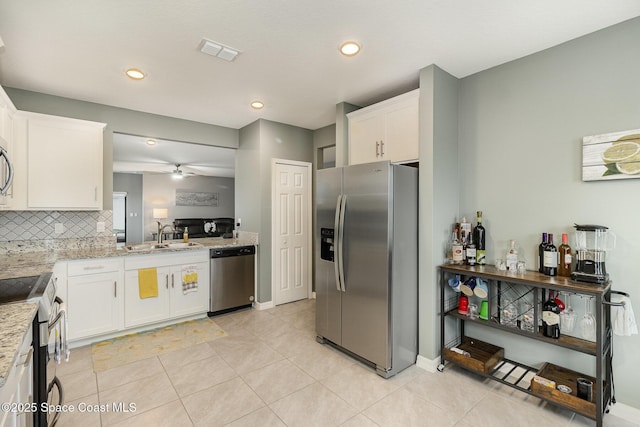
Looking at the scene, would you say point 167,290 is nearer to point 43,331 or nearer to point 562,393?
point 43,331

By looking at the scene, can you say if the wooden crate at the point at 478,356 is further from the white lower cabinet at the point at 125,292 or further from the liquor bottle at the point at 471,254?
the white lower cabinet at the point at 125,292

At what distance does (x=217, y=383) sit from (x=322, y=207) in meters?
1.77

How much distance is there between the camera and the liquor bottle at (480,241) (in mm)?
2621

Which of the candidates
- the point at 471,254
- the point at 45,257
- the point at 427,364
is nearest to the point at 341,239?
the point at 471,254

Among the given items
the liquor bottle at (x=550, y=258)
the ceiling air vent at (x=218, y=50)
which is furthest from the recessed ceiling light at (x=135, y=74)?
the liquor bottle at (x=550, y=258)

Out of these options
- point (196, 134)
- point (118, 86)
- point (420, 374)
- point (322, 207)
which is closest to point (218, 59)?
point (118, 86)

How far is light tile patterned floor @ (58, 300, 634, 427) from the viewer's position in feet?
6.54

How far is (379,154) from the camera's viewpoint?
3.14m

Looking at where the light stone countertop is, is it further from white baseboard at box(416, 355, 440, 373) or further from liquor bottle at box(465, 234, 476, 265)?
liquor bottle at box(465, 234, 476, 265)

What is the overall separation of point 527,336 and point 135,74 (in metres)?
3.83

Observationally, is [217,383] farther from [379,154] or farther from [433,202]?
[379,154]

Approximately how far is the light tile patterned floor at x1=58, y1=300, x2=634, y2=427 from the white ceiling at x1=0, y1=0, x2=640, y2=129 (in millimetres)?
2585

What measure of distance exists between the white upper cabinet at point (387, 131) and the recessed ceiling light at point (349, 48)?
0.71 m

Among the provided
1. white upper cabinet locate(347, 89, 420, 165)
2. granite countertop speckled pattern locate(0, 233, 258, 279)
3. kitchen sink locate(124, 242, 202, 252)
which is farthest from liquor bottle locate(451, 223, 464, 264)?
kitchen sink locate(124, 242, 202, 252)
